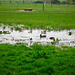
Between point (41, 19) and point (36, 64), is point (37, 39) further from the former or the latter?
point (41, 19)

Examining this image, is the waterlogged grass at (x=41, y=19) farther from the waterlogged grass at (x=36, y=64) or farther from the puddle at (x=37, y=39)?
the waterlogged grass at (x=36, y=64)

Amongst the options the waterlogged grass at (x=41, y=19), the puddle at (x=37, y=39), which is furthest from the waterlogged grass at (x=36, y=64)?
the waterlogged grass at (x=41, y=19)

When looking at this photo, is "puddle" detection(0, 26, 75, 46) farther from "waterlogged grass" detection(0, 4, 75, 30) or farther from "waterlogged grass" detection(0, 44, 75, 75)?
"waterlogged grass" detection(0, 4, 75, 30)

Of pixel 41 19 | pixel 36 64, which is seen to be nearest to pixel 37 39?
pixel 36 64

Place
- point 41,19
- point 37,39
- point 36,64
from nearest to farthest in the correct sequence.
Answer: point 36,64 < point 37,39 < point 41,19

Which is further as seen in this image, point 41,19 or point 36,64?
point 41,19

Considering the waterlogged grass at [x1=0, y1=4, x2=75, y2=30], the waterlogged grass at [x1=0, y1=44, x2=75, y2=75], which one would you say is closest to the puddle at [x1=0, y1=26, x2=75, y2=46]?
the waterlogged grass at [x1=0, y1=44, x2=75, y2=75]

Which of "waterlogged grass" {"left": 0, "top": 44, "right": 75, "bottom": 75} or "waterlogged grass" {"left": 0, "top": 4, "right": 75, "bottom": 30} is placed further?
"waterlogged grass" {"left": 0, "top": 4, "right": 75, "bottom": 30}

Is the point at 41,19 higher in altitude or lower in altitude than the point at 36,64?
higher

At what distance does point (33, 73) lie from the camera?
7.22 m

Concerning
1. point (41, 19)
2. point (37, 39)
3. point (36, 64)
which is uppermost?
point (41, 19)

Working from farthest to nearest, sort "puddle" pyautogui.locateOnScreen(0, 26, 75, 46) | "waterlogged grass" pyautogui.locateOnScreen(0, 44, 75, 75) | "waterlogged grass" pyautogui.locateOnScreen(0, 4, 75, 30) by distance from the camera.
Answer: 1. "waterlogged grass" pyautogui.locateOnScreen(0, 4, 75, 30)
2. "puddle" pyautogui.locateOnScreen(0, 26, 75, 46)
3. "waterlogged grass" pyautogui.locateOnScreen(0, 44, 75, 75)

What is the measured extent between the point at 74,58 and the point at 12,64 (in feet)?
12.0

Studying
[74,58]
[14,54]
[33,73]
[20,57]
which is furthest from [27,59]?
[74,58]
